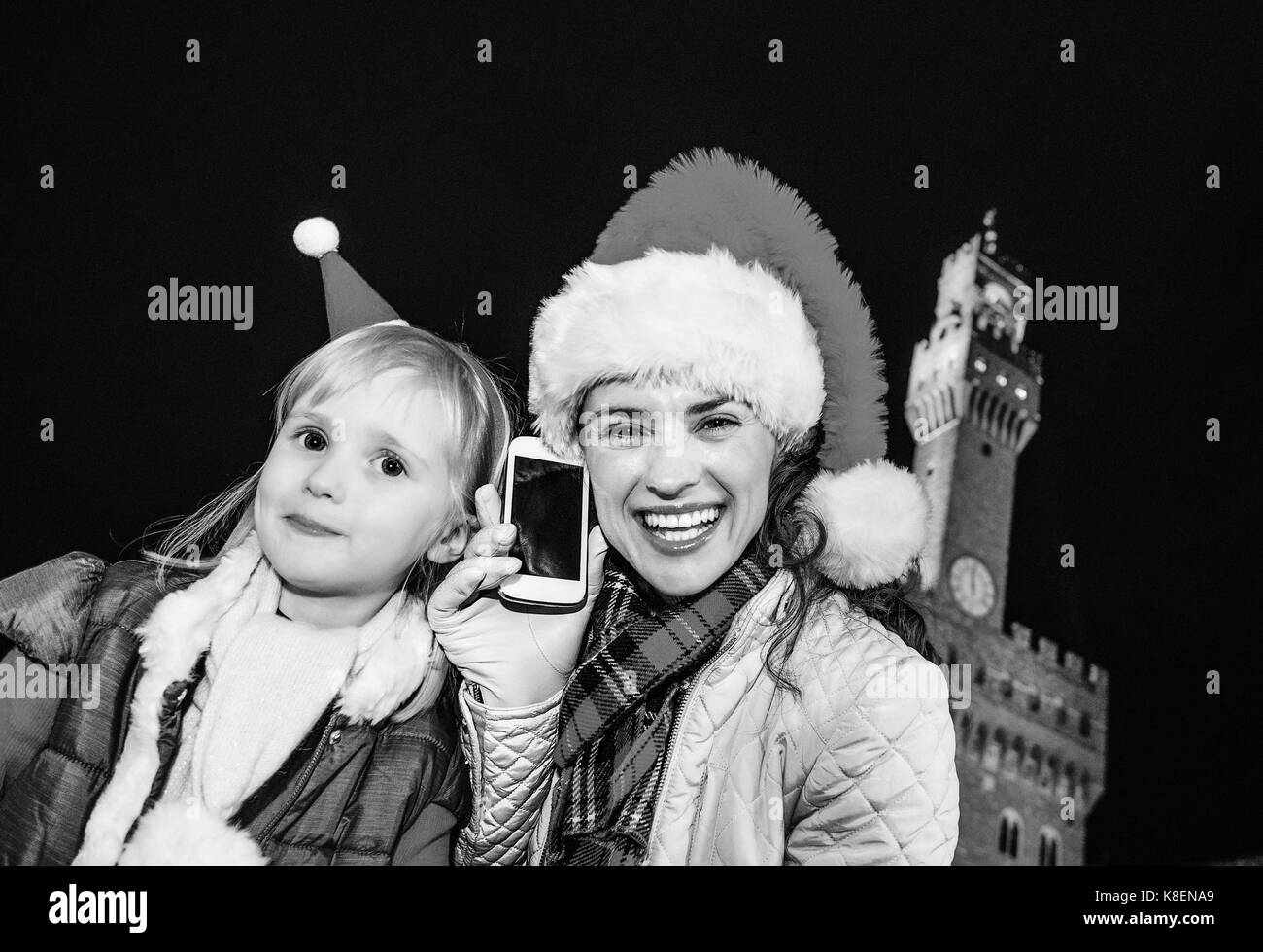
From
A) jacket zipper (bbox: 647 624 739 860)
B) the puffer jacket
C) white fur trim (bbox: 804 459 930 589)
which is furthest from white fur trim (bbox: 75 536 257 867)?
white fur trim (bbox: 804 459 930 589)

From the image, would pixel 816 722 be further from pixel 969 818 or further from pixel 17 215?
pixel 17 215

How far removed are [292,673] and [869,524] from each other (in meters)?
1.22

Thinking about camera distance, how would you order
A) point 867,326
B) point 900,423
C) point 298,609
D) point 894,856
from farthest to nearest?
point 900,423, point 298,609, point 867,326, point 894,856

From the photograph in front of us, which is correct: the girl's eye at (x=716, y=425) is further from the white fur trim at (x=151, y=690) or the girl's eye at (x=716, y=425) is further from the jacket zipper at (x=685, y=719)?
the white fur trim at (x=151, y=690)

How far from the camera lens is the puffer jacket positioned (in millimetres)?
2172

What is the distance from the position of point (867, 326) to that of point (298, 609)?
1345 millimetres

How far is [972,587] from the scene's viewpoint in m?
2.86

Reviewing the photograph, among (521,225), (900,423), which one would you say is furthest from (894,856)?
(521,225)

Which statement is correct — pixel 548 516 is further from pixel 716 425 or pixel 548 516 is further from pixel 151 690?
pixel 151 690

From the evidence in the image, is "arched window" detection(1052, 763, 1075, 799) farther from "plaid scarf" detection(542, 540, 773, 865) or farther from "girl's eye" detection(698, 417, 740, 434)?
"girl's eye" detection(698, 417, 740, 434)

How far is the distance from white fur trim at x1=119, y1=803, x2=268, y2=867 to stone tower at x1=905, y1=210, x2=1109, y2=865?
1.58 metres

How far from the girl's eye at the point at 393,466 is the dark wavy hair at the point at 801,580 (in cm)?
77

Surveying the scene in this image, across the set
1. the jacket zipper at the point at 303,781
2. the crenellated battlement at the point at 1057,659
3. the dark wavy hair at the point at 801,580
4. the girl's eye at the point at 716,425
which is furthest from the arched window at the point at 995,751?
the jacket zipper at the point at 303,781
